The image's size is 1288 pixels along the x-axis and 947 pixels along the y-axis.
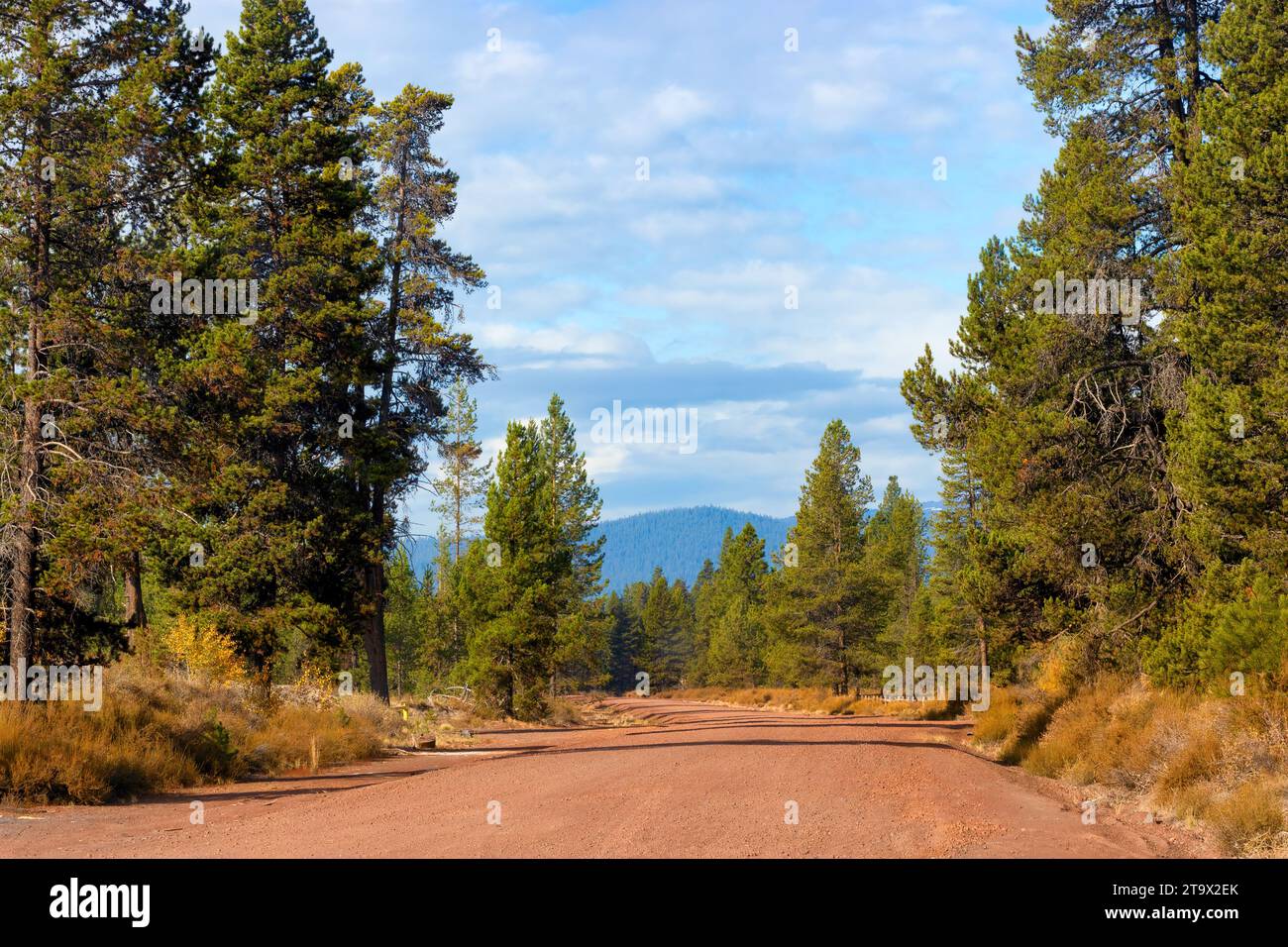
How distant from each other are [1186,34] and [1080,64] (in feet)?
6.42

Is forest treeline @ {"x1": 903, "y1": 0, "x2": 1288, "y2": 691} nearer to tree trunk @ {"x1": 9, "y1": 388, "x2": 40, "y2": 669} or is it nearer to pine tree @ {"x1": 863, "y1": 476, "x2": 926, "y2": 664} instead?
tree trunk @ {"x1": 9, "y1": 388, "x2": 40, "y2": 669}

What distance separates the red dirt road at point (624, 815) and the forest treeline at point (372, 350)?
4528 mm

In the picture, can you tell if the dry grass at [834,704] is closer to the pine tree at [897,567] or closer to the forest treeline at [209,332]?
the pine tree at [897,567]

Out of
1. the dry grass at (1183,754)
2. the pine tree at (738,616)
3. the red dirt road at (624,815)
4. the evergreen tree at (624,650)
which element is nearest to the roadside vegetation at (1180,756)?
the dry grass at (1183,754)

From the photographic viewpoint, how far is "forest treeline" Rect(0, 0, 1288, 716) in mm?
14242

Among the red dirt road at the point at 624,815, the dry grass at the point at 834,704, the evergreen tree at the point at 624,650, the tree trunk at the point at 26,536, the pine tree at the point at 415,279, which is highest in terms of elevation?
the pine tree at the point at 415,279

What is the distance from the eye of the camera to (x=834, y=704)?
41.1m

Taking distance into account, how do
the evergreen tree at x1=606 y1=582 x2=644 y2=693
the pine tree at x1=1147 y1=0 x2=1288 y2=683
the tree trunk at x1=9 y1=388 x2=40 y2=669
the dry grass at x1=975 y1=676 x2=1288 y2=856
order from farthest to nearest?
1. the evergreen tree at x1=606 y1=582 x2=644 y2=693
2. the tree trunk at x1=9 y1=388 x2=40 y2=669
3. the pine tree at x1=1147 y1=0 x2=1288 y2=683
4. the dry grass at x1=975 y1=676 x2=1288 y2=856

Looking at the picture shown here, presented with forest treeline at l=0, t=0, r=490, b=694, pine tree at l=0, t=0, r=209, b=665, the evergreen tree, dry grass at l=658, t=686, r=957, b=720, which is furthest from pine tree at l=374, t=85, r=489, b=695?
the evergreen tree

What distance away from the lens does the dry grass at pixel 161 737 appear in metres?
11.0

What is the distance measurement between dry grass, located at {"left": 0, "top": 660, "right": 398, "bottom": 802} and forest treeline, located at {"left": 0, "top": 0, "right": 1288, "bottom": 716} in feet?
7.68

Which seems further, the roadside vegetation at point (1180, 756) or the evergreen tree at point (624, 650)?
the evergreen tree at point (624, 650)

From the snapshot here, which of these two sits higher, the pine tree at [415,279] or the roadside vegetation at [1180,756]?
the pine tree at [415,279]

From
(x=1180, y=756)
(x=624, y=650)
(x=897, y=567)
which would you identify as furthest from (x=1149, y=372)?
(x=624, y=650)
